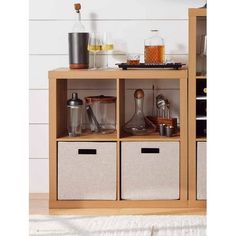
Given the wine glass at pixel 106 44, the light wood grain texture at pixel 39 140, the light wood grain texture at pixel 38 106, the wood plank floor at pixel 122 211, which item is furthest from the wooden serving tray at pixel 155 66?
the wood plank floor at pixel 122 211

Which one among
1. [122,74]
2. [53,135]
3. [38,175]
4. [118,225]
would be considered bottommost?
[118,225]

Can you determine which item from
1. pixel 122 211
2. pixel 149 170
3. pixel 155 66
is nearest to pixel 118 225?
pixel 122 211

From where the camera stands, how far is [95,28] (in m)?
4.02

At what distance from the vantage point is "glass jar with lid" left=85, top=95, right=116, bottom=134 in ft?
12.5

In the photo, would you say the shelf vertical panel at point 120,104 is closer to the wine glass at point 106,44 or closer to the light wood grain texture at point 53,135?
the wine glass at point 106,44

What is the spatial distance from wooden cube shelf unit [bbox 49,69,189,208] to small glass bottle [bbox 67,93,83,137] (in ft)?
0.22

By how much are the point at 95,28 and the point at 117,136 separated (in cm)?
85

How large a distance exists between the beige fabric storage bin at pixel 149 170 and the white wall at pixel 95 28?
580 millimetres

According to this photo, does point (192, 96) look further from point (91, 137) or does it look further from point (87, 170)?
point (87, 170)

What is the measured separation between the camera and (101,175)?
3680 mm

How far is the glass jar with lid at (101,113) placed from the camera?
382 centimetres
